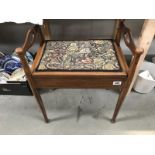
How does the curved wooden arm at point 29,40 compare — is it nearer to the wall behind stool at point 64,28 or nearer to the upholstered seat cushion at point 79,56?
the upholstered seat cushion at point 79,56

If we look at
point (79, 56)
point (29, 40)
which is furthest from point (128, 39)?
point (29, 40)

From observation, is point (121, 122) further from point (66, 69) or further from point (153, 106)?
point (66, 69)

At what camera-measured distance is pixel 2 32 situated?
4.81ft

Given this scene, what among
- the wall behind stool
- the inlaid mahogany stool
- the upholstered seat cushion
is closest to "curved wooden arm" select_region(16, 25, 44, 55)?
the inlaid mahogany stool

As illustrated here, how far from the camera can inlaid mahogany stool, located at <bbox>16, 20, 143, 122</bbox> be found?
86 cm

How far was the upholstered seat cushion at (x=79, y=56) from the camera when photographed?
0.89 m

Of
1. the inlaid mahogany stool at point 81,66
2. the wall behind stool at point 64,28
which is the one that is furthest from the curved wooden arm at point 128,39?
the wall behind stool at point 64,28

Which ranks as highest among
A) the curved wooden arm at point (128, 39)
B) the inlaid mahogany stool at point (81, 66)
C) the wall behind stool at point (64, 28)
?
the curved wooden arm at point (128, 39)

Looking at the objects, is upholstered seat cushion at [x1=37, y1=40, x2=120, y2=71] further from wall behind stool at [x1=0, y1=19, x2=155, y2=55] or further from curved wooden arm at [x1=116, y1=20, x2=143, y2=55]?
wall behind stool at [x1=0, y1=19, x2=155, y2=55]

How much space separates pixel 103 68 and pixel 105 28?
603 mm

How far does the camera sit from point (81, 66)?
90cm

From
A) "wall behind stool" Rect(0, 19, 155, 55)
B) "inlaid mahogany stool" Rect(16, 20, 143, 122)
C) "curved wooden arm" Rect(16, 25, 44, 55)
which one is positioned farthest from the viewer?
"wall behind stool" Rect(0, 19, 155, 55)
